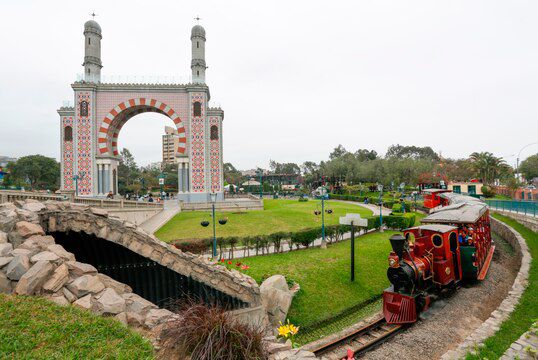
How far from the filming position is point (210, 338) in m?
4.31

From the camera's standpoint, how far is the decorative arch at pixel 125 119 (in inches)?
1262

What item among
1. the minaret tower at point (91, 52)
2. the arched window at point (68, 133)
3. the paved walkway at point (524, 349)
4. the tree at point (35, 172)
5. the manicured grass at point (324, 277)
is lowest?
the manicured grass at point (324, 277)

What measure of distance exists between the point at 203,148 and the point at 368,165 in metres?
38.7

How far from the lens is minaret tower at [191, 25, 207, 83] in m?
34.0

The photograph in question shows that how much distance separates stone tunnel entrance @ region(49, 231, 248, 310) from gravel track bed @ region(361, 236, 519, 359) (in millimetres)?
4609

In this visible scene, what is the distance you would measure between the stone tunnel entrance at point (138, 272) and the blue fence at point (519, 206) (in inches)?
916

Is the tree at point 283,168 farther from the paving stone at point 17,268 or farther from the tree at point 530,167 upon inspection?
the paving stone at point 17,268

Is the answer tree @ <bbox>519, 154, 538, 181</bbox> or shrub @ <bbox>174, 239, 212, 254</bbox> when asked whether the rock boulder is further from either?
tree @ <bbox>519, 154, 538, 181</bbox>

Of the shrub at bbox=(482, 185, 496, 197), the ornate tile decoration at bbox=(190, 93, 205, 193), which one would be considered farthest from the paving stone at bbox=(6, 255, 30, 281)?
the shrub at bbox=(482, 185, 496, 197)

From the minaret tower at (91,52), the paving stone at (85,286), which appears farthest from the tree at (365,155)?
the paving stone at (85,286)

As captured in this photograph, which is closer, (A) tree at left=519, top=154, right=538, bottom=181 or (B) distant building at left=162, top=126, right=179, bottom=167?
(A) tree at left=519, top=154, right=538, bottom=181

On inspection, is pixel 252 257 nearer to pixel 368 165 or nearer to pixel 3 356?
pixel 3 356

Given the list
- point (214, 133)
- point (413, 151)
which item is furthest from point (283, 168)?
point (214, 133)

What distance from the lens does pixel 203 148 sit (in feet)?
109
